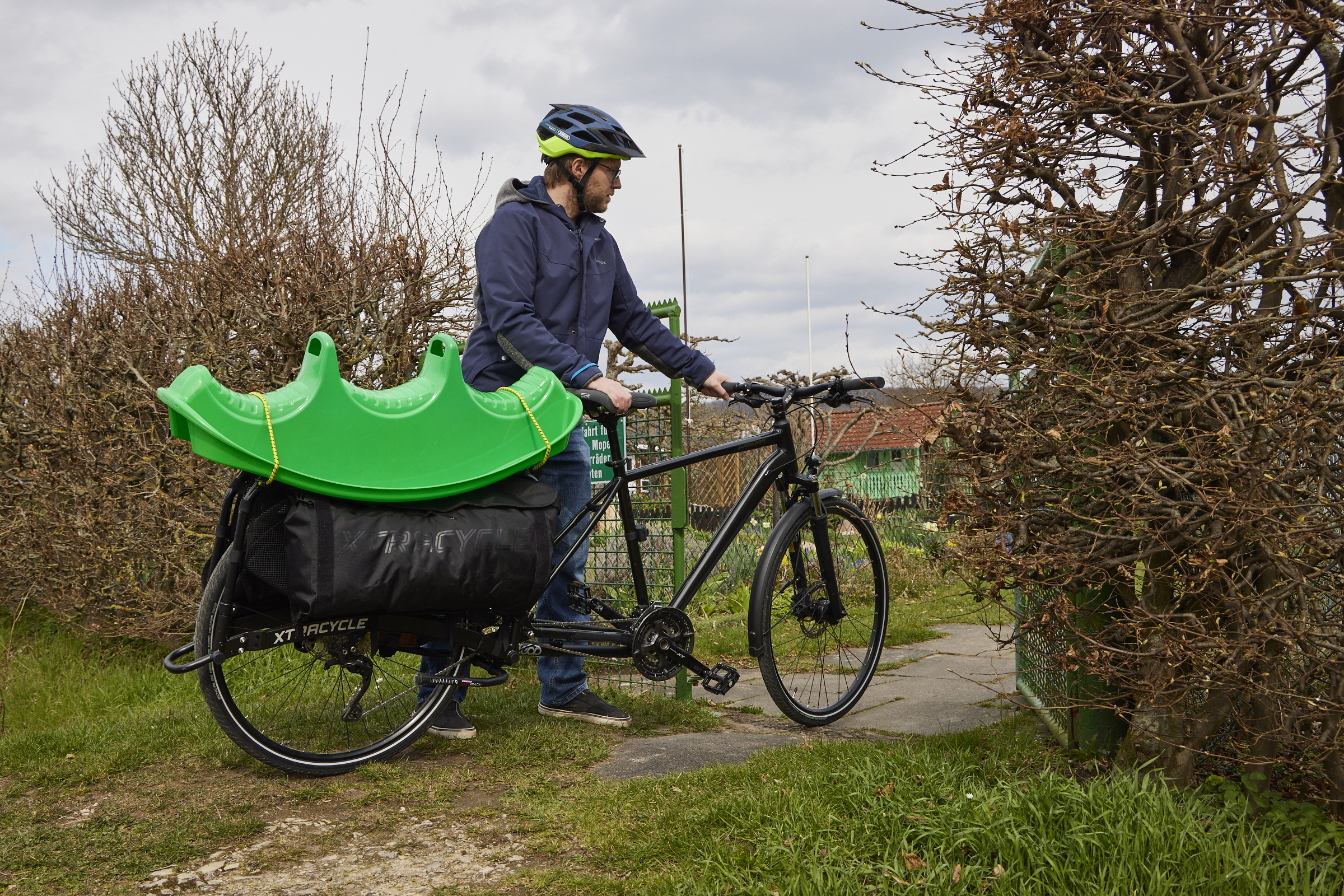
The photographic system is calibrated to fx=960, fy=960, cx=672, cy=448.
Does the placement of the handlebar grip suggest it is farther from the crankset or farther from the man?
the crankset

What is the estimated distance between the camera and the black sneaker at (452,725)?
3.59m

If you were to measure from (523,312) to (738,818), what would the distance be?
1.91 meters

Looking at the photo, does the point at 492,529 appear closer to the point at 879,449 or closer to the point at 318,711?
the point at 318,711

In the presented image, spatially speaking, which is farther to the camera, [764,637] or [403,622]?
[764,637]

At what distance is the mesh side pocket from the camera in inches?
111

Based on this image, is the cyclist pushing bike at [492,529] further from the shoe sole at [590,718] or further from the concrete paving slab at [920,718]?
the concrete paving slab at [920,718]

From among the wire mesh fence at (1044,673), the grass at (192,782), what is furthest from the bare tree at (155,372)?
the wire mesh fence at (1044,673)

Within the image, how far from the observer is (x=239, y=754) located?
334cm

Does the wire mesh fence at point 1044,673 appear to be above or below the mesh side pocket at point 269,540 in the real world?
below

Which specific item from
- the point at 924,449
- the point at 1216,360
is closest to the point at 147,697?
the point at 924,449

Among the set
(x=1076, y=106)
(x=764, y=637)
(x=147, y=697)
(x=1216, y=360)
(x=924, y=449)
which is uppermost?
(x=1076, y=106)

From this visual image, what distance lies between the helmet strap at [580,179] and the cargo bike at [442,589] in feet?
2.77

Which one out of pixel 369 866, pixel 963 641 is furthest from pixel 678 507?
pixel 963 641

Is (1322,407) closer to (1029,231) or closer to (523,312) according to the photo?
(1029,231)
